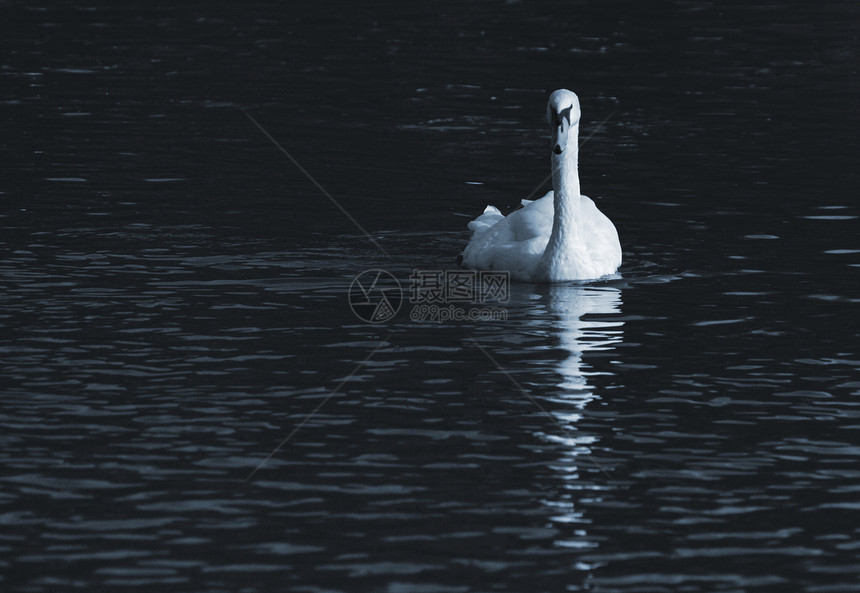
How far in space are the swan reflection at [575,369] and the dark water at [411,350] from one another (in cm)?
5

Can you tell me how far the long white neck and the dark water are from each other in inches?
15.7

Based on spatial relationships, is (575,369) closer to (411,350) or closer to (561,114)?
(411,350)

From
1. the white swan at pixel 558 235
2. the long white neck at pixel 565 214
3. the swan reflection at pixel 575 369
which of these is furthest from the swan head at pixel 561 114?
the swan reflection at pixel 575 369

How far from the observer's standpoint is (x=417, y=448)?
11.9m

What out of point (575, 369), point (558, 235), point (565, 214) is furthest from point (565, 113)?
point (575, 369)

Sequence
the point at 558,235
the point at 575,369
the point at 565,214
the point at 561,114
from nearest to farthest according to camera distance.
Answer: the point at 575,369 → the point at 561,114 → the point at 558,235 → the point at 565,214

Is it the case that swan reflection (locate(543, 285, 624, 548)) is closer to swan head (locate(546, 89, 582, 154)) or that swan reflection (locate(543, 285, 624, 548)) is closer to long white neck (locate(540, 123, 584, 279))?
long white neck (locate(540, 123, 584, 279))

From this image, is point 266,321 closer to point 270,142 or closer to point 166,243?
point 166,243

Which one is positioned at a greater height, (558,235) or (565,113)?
(565,113)

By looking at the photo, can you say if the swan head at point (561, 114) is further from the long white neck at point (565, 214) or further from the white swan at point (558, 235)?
the long white neck at point (565, 214)

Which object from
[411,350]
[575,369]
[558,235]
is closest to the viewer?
[575,369]

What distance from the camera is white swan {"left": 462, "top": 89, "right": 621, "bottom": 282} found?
57.9ft

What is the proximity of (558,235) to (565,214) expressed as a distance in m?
0.31

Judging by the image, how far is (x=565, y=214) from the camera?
1784 centimetres
